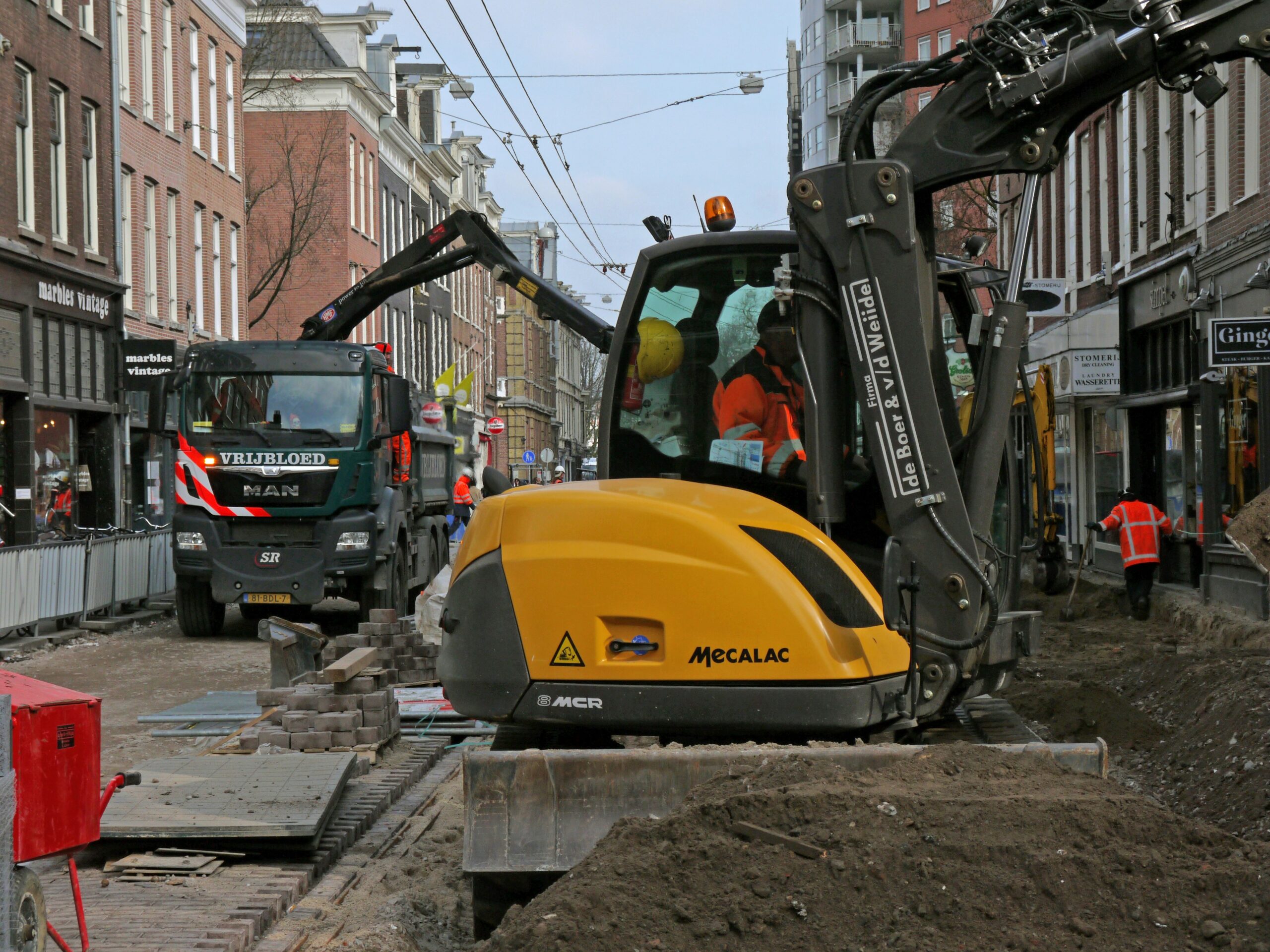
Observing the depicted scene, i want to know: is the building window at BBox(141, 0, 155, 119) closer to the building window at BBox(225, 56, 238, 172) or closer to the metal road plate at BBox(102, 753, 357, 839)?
the building window at BBox(225, 56, 238, 172)

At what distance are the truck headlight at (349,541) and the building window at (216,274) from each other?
1852cm

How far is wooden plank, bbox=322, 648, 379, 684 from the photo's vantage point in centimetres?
1036

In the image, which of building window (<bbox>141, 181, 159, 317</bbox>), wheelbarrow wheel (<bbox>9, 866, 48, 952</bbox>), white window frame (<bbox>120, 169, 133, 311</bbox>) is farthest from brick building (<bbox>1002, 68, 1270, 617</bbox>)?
building window (<bbox>141, 181, 159, 317</bbox>)

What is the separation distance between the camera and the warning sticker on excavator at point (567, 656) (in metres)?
5.36

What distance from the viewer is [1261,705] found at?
9.74 meters

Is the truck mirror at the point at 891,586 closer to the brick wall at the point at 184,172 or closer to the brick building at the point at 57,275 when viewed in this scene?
the brick building at the point at 57,275

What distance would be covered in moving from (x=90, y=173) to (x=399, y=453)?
1146 centimetres

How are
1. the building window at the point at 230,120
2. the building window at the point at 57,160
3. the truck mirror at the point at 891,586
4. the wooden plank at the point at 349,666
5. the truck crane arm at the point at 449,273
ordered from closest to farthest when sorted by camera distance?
the truck mirror at the point at 891,586 → the wooden plank at the point at 349,666 → the truck crane arm at the point at 449,273 → the building window at the point at 57,160 → the building window at the point at 230,120

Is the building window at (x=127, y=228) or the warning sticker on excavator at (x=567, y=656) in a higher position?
the building window at (x=127, y=228)

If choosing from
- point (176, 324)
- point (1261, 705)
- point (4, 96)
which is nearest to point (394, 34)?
point (176, 324)

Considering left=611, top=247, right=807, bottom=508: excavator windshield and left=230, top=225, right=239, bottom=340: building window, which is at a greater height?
left=230, top=225, right=239, bottom=340: building window

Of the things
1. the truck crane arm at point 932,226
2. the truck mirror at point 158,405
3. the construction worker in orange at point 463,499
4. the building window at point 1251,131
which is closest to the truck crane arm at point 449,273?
the truck mirror at point 158,405

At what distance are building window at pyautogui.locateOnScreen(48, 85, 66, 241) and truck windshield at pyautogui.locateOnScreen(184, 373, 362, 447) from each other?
9.68 metres

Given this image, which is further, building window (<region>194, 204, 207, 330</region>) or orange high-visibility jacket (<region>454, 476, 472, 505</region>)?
building window (<region>194, 204, 207, 330</region>)
